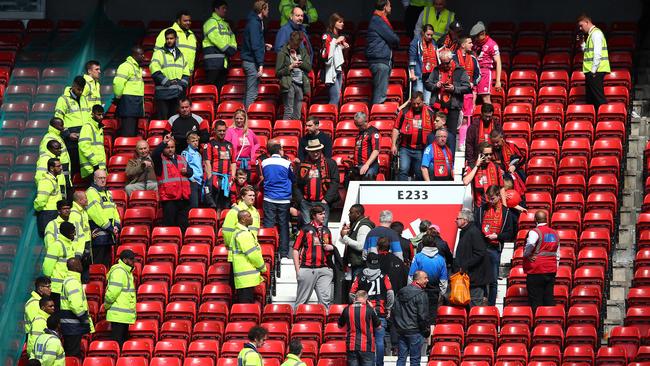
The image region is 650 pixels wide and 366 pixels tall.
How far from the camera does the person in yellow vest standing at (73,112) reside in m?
26.1

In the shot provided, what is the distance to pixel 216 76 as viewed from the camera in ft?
91.5

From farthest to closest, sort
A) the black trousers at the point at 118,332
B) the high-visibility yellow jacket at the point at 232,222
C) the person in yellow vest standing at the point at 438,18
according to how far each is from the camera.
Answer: the person in yellow vest standing at the point at 438,18, the high-visibility yellow jacket at the point at 232,222, the black trousers at the point at 118,332

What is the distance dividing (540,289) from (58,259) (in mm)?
5989

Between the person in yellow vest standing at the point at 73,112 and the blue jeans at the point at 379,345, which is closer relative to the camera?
the blue jeans at the point at 379,345

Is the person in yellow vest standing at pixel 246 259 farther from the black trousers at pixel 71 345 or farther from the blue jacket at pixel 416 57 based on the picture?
the blue jacket at pixel 416 57

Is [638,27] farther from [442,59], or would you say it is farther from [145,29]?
[145,29]

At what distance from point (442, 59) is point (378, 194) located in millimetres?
2401

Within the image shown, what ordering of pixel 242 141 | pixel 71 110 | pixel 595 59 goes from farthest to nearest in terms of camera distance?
pixel 595 59 → pixel 71 110 → pixel 242 141

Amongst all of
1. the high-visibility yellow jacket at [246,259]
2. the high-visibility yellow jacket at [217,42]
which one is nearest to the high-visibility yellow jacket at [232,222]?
the high-visibility yellow jacket at [246,259]

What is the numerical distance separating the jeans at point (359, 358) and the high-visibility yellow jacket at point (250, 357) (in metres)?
1.55

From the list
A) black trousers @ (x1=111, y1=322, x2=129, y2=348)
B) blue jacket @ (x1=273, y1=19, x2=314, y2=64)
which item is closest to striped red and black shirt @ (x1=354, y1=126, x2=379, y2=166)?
blue jacket @ (x1=273, y1=19, x2=314, y2=64)

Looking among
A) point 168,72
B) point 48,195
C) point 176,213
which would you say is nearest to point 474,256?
point 176,213

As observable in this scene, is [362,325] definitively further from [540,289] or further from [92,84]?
[92,84]

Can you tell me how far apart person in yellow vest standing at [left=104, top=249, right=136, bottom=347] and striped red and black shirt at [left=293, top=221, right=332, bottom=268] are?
80.9 inches
